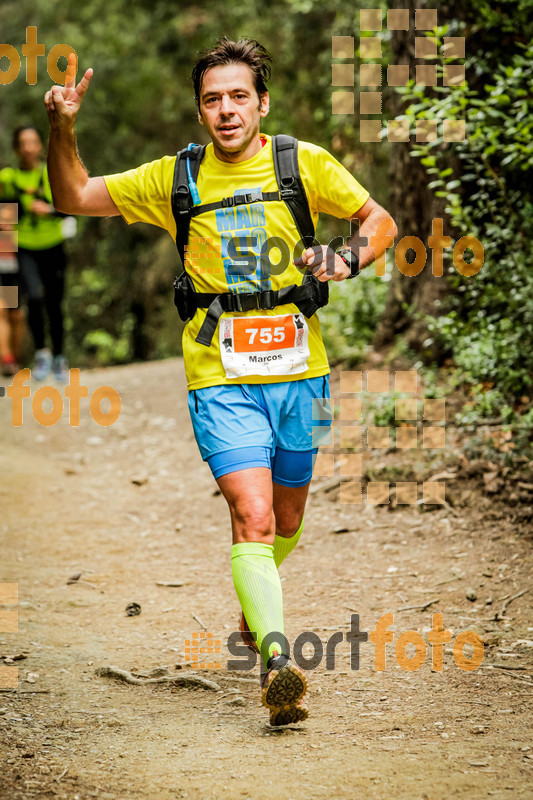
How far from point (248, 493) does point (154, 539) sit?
317 cm

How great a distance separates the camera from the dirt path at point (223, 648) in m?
2.88

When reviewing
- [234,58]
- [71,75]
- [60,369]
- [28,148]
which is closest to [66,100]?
[71,75]

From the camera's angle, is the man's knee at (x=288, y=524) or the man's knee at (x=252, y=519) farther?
the man's knee at (x=288, y=524)

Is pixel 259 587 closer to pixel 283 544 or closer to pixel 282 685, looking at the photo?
pixel 282 685

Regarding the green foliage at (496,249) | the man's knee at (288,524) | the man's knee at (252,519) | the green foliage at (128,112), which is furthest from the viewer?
the green foliage at (128,112)

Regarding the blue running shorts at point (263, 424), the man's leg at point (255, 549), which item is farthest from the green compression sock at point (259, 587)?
the blue running shorts at point (263, 424)

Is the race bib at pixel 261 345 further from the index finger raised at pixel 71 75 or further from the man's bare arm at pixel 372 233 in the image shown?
the index finger raised at pixel 71 75

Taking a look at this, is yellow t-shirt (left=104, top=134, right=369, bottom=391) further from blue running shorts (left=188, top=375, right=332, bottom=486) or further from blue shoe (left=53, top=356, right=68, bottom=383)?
blue shoe (left=53, top=356, right=68, bottom=383)

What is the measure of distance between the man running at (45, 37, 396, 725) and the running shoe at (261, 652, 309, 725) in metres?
0.36

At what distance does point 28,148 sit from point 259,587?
→ 689 centimetres

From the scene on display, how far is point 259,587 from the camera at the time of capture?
3297mm

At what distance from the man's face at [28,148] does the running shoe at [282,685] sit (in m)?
7.10

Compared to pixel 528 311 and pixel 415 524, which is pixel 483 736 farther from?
pixel 528 311

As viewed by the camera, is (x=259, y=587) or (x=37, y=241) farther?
(x=37, y=241)
